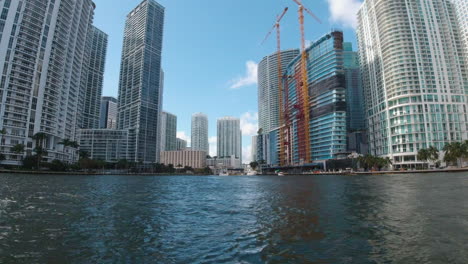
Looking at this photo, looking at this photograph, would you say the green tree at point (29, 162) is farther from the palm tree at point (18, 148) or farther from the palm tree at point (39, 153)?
the palm tree at point (18, 148)

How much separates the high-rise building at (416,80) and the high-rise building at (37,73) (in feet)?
656

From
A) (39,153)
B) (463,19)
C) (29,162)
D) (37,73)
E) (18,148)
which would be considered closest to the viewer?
(18,148)

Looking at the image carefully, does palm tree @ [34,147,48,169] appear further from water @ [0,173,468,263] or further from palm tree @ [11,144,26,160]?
water @ [0,173,468,263]

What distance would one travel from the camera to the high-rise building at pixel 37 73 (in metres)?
137

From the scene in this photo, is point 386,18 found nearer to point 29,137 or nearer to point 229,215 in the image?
point 229,215

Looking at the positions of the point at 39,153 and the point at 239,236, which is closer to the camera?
the point at 239,236

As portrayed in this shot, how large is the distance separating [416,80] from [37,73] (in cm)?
21939

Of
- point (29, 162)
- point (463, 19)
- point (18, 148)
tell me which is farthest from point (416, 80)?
point (18, 148)

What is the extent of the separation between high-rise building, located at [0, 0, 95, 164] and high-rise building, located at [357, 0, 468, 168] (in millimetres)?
199807

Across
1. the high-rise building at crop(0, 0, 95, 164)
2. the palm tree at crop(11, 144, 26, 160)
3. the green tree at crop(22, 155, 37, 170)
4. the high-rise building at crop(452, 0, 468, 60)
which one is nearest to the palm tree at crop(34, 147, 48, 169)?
the green tree at crop(22, 155, 37, 170)

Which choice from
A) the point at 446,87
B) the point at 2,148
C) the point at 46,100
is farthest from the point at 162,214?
the point at 446,87

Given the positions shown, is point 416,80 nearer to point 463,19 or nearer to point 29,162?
point 463,19

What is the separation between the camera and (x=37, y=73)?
148875 mm

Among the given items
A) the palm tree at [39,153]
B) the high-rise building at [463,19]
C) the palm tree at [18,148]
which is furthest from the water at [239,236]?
the high-rise building at [463,19]
